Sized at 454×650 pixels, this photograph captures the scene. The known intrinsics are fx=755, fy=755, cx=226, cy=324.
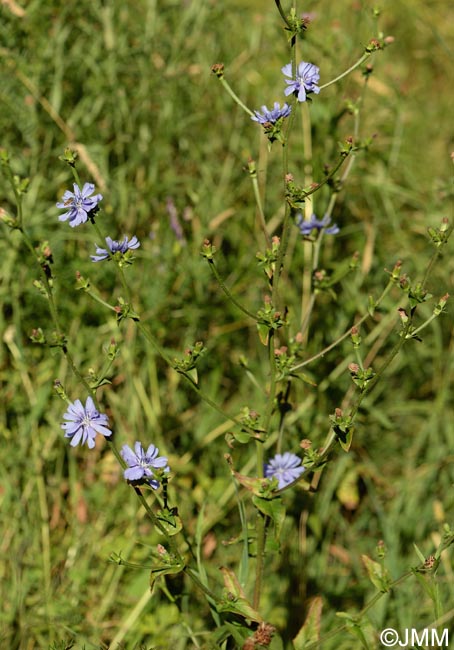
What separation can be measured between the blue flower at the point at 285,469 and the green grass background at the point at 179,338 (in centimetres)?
39

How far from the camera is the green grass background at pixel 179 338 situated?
262cm

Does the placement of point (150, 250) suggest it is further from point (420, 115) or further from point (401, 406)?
point (420, 115)

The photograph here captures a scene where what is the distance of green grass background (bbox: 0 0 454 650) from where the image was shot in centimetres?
262

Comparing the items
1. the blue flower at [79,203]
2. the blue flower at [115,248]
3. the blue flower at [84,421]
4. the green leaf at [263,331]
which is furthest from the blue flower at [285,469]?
the blue flower at [79,203]

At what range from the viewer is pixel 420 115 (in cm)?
418

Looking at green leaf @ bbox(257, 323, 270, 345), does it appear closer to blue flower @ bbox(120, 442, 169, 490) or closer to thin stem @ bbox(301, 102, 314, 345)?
blue flower @ bbox(120, 442, 169, 490)

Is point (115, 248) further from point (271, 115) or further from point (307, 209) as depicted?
point (307, 209)

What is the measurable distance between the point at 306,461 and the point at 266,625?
42 centimetres

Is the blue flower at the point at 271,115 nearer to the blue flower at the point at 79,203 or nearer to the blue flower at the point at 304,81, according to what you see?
the blue flower at the point at 304,81

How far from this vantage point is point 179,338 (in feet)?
10.2

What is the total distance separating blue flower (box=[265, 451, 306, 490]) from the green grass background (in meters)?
0.39

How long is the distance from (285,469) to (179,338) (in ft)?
3.50

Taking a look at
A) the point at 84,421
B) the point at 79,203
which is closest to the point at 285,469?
the point at 84,421

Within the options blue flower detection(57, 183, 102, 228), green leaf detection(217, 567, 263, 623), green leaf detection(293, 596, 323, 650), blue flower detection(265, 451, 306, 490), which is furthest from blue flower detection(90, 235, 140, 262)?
green leaf detection(293, 596, 323, 650)
